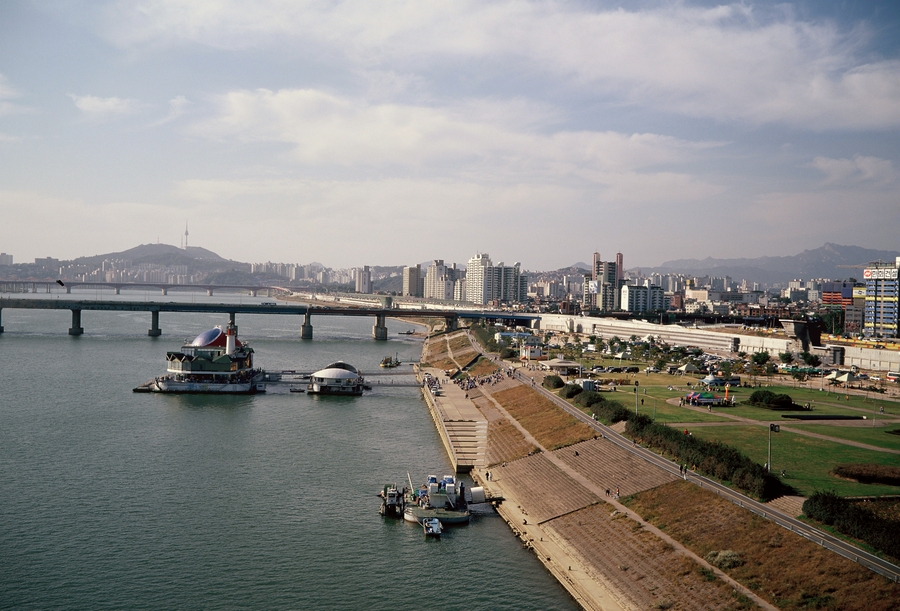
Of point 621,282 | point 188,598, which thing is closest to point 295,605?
point 188,598

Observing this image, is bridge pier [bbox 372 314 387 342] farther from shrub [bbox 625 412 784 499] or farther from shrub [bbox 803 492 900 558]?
shrub [bbox 803 492 900 558]

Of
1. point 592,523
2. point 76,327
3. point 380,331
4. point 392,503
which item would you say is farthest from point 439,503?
point 76,327

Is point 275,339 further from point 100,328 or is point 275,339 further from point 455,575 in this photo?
point 455,575

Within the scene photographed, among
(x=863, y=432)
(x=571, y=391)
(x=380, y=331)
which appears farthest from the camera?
(x=380, y=331)

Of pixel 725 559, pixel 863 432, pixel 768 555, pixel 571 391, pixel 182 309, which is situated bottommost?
pixel 725 559

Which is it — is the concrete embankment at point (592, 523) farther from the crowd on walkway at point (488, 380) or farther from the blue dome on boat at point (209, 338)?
the blue dome on boat at point (209, 338)

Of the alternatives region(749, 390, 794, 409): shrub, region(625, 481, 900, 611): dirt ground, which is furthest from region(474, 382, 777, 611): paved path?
region(749, 390, 794, 409): shrub

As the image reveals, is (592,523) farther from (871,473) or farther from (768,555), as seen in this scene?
(871,473)
